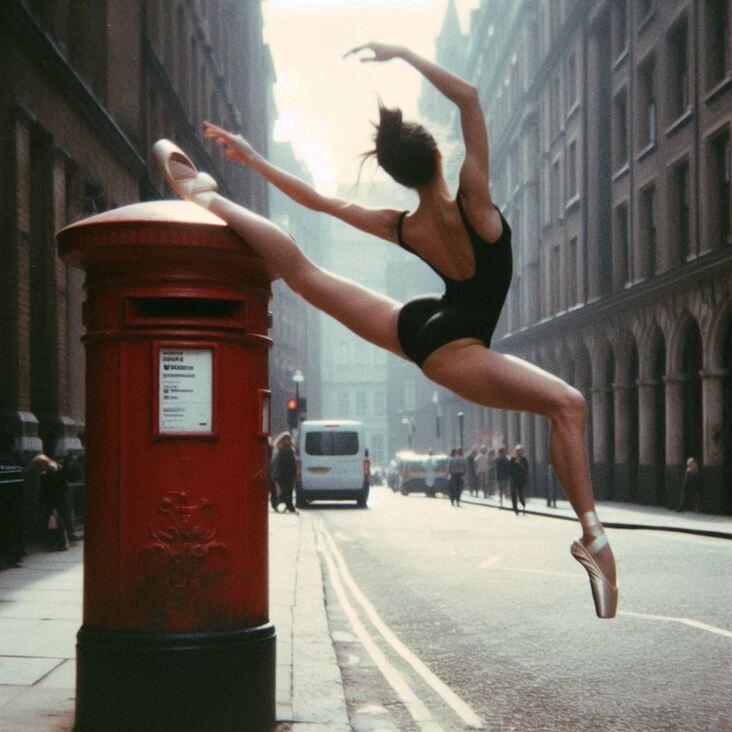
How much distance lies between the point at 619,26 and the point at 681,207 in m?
9.19

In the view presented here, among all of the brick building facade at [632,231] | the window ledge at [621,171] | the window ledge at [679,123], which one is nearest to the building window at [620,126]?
the brick building facade at [632,231]

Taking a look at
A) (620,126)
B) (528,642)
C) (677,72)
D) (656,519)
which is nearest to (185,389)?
(528,642)

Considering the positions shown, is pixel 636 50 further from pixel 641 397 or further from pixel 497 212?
pixel 497 212

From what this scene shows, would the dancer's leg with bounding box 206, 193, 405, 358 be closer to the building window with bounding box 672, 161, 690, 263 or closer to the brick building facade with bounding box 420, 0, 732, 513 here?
the brick building facade with bounding box 420, 0, 732, 513

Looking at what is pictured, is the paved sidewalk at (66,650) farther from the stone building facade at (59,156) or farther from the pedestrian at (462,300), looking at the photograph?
the stone building facade at (59,156)

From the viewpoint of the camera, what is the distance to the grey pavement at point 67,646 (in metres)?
5.78

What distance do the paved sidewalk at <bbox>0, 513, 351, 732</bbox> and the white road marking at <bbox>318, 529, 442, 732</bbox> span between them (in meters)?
0.26

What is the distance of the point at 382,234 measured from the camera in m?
3.55

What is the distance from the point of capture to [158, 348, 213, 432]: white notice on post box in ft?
17.6

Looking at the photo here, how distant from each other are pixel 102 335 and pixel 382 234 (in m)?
2.23

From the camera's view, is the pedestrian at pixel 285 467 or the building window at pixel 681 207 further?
the building window at pixel 681 207

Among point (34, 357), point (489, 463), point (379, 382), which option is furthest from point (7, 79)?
point (379, 382)

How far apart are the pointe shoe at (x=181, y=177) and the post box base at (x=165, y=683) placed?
6.33 ft

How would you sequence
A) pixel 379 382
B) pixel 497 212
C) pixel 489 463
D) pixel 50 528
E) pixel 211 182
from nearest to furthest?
pixel 497 212
pixel 211 182
pixel 50 528
pixel 489 463
pixel 379 382
